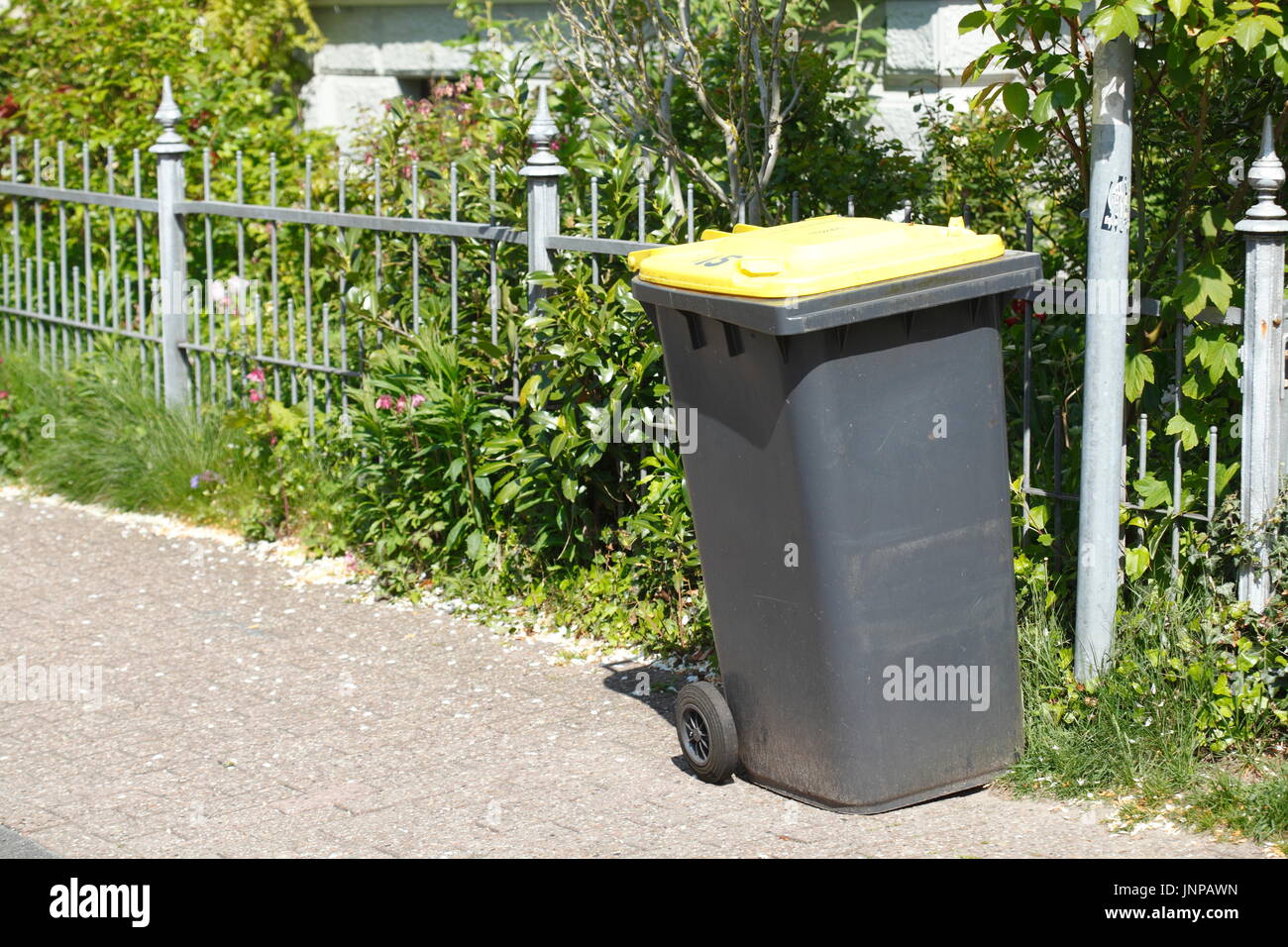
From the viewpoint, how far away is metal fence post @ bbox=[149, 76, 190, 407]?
691 centimetres

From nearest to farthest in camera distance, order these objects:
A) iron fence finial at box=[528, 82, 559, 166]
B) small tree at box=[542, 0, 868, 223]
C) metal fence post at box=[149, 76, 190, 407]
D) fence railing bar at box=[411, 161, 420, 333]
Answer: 1. iron fence finial at box=[528, 82, 559, 166]
2. small tree at box=[542, 0, 868, 223]
3. fence railing bar at box=[411, 161, 420, 333]
4. metal fence post at box=[149, 76, 190, 407]

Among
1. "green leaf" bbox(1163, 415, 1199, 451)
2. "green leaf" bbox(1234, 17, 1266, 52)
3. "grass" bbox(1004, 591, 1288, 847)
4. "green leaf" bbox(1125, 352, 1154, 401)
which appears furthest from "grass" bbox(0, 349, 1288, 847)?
"green leaf" bbox(1234, 17, 1266, 52)

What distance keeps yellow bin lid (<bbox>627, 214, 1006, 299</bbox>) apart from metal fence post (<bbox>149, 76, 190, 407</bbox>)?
143 inches

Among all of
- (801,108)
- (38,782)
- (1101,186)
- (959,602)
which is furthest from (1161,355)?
(38,782)

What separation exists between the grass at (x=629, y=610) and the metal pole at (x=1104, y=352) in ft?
0.28

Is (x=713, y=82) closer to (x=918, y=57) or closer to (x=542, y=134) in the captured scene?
(x=542, y=134)

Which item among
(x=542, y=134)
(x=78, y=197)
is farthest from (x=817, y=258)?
(x=78, y=197)

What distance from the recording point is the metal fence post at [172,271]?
272 inches

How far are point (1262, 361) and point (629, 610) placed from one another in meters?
2.16

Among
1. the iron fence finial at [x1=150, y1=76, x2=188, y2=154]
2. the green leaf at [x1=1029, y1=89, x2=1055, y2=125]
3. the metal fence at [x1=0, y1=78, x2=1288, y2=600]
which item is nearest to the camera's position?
the green leaf at [x1=1029, y1=89, x2=1055, y2=125]

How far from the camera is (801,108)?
5.97 m

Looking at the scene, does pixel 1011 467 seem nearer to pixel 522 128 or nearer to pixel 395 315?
pixel 522 128

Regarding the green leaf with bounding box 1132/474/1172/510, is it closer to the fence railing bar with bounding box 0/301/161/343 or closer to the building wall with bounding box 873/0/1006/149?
the building wall with bounding box 873/0/1006/149

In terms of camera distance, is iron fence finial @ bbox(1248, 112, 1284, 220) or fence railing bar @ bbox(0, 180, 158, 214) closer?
iron fence finial @ bbox(1248, 112, 1284, 220)
